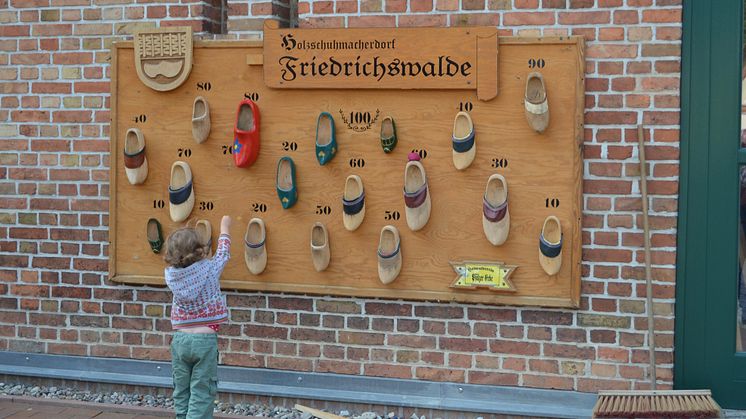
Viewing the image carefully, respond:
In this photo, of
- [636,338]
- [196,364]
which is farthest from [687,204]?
[196,364]

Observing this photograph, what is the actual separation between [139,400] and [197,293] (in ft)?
4.53

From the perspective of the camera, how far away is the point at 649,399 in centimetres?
486

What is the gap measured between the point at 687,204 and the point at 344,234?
72.5 inches

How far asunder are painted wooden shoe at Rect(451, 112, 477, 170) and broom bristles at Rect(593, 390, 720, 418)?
4.60 ft

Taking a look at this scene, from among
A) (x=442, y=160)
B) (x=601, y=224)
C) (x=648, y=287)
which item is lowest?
(x=648, y=287)

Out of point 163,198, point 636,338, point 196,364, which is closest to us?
point 196,364

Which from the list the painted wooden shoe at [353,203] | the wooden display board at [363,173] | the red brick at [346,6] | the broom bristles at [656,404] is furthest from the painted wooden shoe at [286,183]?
the broom bristles at [656,404]

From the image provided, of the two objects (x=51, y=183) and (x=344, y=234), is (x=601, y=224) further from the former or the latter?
(x=51, y=183)

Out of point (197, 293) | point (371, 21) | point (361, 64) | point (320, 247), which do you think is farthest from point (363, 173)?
point (197, 293)

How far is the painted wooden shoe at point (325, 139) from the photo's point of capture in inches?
214

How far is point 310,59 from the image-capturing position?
550cm

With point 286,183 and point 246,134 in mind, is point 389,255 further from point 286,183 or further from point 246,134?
point 246,134

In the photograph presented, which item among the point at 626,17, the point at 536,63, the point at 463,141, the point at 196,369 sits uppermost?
the point at 626,17

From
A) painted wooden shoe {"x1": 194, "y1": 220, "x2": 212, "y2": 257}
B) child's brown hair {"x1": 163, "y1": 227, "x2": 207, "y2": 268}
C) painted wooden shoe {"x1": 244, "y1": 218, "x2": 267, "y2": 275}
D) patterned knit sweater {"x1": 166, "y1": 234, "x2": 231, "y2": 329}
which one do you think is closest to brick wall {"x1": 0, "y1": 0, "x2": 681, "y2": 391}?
painted wooden shoe {"x1": 244, "y1": 218, "x2": 267, "y2": 275}
